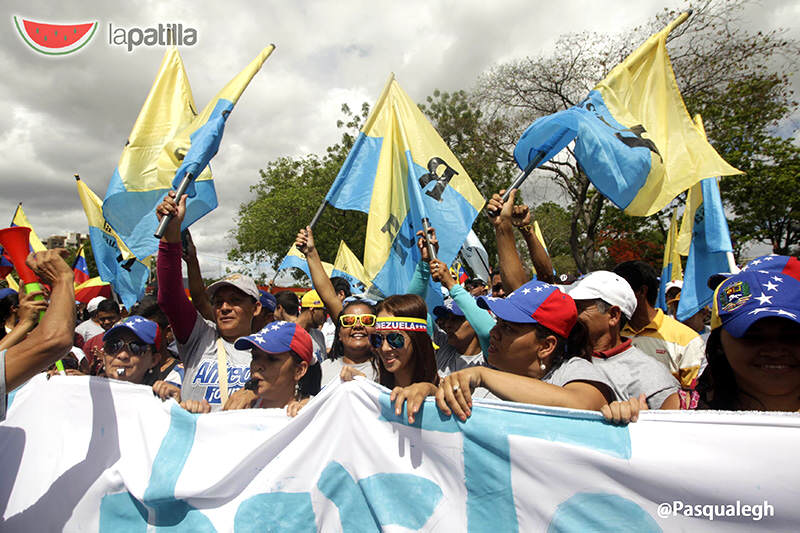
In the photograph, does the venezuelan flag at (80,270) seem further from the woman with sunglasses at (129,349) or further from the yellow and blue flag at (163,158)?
the woman with sunglasses at (129,349)

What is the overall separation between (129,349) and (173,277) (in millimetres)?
627

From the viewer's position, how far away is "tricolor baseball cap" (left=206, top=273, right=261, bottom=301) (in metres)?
3.04

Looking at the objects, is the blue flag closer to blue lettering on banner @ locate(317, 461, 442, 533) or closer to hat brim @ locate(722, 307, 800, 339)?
hat brim @ locate(722, 307, 800, 339)

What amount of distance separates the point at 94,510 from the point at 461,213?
2997mm

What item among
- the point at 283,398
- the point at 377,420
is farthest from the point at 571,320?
the point at 283,398

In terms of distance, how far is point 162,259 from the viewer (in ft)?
9.11

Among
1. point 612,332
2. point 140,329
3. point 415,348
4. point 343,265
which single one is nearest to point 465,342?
point 415,348

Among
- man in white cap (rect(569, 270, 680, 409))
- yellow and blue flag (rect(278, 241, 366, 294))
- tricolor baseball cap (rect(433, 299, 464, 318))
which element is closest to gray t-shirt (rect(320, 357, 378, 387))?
tricolor baseball cap (rect(433, 299, 464, 318))

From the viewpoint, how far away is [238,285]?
3039 millimetres

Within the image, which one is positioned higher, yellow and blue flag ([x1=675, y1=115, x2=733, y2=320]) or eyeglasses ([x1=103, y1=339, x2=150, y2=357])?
yellow and blue flag ([x1=675, y1=115, x2=733, y2=320])

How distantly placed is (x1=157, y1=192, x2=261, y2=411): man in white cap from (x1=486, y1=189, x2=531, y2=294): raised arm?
5.72ft

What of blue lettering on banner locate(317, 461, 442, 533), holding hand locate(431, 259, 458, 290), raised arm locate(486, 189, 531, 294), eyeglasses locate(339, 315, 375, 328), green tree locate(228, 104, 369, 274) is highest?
green tree locate(228, 104, 369, 274)

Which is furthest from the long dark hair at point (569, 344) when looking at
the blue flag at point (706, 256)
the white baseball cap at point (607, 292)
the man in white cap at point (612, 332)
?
the blue flag at point (706, 256)

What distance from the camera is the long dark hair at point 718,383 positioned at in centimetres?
180
